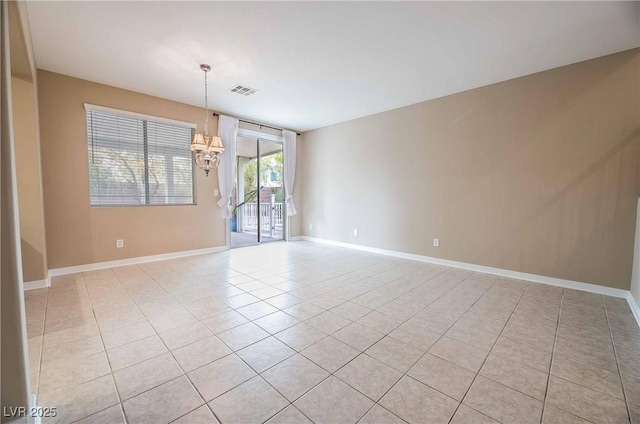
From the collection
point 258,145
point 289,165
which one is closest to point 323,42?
point 258,145

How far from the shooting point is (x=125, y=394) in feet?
5.11

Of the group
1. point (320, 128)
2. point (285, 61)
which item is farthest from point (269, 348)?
point (320, 128)

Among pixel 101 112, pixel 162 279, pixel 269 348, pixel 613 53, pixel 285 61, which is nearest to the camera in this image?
pixel 269 348

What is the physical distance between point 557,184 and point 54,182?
6842 mm

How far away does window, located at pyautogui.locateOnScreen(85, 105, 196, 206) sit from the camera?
4.05 meters

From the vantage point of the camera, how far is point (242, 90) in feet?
13.6

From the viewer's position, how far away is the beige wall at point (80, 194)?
12.0ft

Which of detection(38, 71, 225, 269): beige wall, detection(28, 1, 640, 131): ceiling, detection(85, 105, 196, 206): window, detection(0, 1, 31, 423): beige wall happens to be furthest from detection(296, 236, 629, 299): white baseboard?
detection(0, 1, 31, 423): beige wall

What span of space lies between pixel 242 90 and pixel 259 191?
104 inches

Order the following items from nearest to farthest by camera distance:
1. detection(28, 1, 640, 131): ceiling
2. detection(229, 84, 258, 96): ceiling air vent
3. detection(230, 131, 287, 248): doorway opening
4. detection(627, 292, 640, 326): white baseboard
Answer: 1. detection(28, 1, 640, 131): ceiling
2. detection(627, 292, 640, 326): white baseboard
3. detection(229, 84, 258, 96): ceiling air vent
4. detection(230, 131, 287, 248): doorway opening

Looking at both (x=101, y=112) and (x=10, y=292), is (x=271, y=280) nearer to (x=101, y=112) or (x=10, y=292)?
(x=10, y=292)

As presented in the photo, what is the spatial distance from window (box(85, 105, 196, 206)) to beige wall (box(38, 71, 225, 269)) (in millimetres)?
115

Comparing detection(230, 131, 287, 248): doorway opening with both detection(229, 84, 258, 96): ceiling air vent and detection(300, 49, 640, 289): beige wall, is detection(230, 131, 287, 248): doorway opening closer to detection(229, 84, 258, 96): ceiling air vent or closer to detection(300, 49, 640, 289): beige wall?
detection(229, 84, 258, 96): ceiling air vent

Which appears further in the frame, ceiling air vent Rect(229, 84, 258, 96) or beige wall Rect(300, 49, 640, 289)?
ceiling air vent Rect(229, 84, 258, 96)
